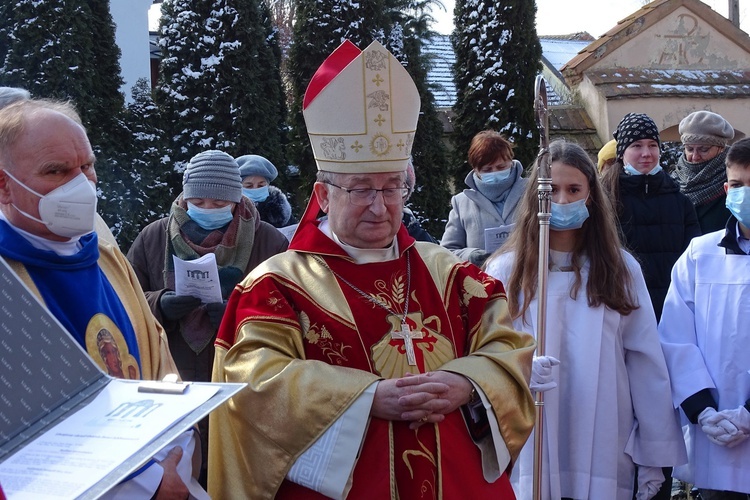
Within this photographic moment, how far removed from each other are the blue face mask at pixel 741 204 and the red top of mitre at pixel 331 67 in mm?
1949

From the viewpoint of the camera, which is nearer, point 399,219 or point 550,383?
point 399,219

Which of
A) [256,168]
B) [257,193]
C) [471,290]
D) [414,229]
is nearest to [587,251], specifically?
[471,290]

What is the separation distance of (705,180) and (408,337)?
376 centimetres

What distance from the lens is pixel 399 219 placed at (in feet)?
10.0

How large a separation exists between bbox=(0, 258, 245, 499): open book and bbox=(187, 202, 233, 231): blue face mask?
8.19 feet

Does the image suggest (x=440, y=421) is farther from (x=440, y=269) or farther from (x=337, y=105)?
(x=337, y=105)

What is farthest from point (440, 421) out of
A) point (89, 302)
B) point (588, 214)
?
point (588, 214)

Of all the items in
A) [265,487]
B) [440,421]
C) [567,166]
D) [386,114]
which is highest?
[386,114]

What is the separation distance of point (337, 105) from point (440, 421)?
1136mm

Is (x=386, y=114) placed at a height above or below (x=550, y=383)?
above

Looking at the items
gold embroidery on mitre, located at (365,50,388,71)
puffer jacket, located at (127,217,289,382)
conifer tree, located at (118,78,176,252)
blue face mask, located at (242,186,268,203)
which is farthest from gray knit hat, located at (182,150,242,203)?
conifer tree, located at (118,78,176,252)

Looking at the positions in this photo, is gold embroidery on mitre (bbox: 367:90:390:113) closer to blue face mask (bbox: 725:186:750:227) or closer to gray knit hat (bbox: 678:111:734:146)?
blue face mask (bbox: 725:186:750:227)

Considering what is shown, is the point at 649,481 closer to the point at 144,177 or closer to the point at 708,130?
the point at 708,130

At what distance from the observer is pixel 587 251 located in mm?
4066
